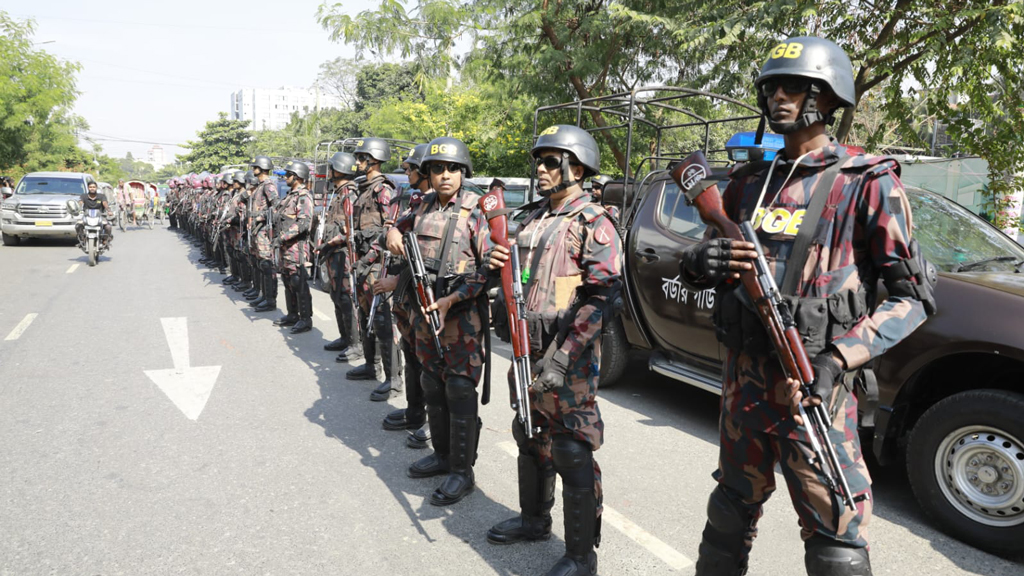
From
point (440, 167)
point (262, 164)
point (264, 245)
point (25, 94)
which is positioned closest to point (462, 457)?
point (440, 167)

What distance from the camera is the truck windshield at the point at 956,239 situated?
3.62 meters

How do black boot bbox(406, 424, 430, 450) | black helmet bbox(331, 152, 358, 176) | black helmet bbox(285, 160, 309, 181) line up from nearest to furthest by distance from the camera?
black boot bbox(406, 424, 430, 450) < black helmet bbox(331, 152, 358, 176) < black helmet bbox(285, 160, 309, 181)

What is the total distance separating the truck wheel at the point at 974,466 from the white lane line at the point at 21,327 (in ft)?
26.4

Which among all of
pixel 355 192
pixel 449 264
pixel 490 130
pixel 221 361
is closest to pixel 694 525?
pixel 449 264

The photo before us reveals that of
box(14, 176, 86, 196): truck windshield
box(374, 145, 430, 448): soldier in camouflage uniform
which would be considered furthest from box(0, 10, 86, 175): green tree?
box(374, 145, 430, 448): soldier in camouflage uniform

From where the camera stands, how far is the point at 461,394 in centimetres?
375

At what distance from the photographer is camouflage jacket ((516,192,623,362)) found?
2.79 meters

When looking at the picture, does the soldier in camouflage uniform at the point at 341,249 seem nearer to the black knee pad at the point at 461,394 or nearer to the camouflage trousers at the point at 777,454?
the black knee pad at the point at 461,394

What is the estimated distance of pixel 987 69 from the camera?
6.86 metres

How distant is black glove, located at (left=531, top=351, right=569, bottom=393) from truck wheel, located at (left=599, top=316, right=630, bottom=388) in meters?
2.89

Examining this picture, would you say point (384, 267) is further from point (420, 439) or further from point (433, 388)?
point (433, 388)

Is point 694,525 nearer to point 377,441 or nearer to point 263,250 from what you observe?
point 377,441

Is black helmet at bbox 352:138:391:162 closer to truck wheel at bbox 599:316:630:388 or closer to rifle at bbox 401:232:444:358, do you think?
rifle at bbox 401:232:444:358

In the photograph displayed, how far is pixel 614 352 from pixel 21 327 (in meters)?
6.57
